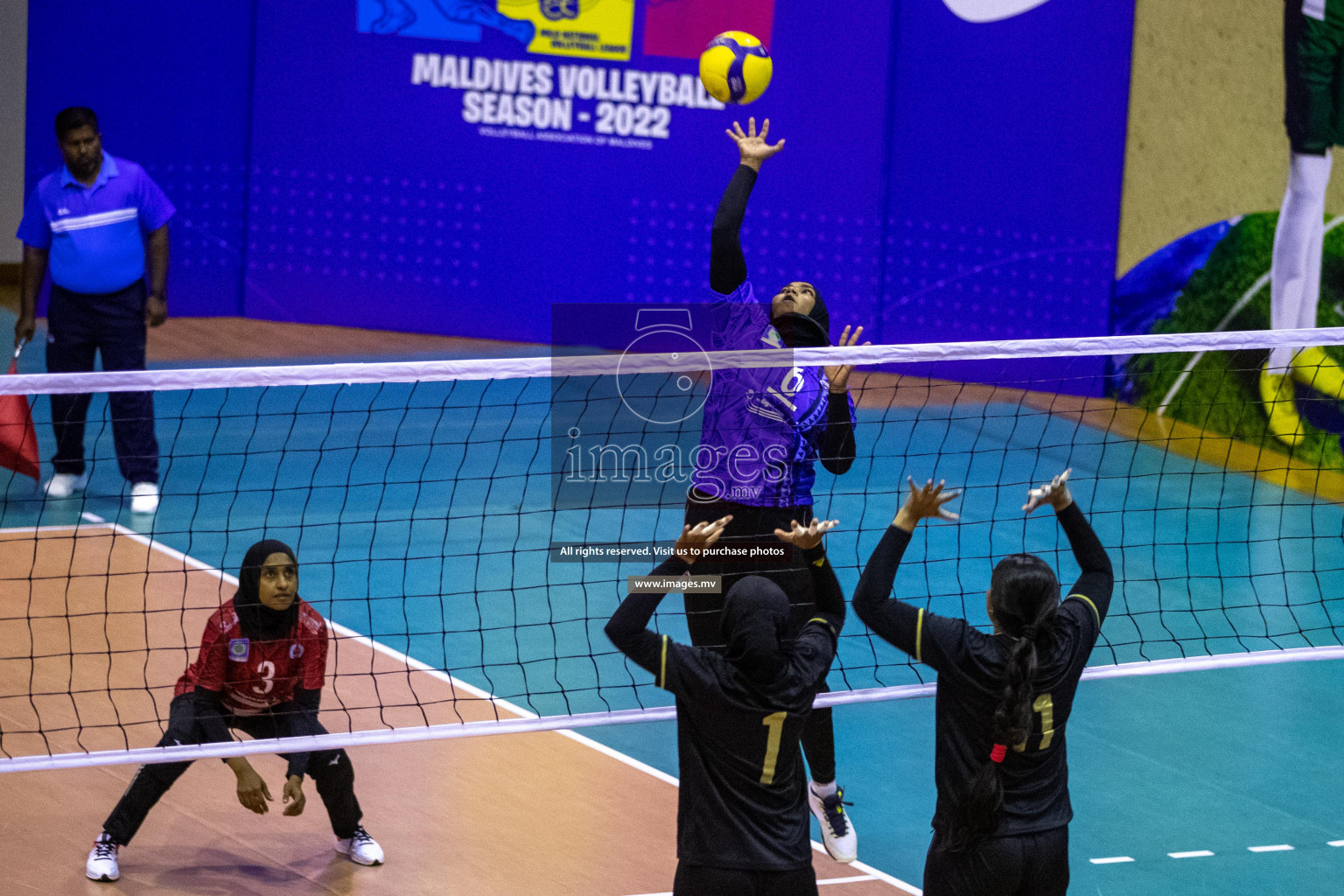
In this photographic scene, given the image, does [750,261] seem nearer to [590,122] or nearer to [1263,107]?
[590,122]

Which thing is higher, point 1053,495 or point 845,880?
point 1053,495

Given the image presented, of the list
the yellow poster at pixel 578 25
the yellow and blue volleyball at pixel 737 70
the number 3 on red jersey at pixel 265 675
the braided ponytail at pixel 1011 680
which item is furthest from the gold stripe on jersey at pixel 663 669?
the yellow poster at pixel 578 25

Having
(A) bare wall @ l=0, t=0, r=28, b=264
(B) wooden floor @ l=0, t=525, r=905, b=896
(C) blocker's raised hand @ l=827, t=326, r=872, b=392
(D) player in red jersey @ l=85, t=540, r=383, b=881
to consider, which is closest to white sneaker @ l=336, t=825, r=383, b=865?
(B) wooden floor @ l=0, t=525, r=905, b=896

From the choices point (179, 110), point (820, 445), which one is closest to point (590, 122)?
point (179, 110)

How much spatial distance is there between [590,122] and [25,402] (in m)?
6.25

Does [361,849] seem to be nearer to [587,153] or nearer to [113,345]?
[113,345]

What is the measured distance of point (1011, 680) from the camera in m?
3.84

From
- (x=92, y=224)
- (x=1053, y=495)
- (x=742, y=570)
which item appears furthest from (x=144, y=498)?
(x=1053, y=495)

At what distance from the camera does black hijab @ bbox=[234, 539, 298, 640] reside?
4.97 metres

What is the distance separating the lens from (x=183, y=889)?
487 cm

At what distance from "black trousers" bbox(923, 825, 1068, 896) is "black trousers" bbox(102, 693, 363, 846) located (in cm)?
208

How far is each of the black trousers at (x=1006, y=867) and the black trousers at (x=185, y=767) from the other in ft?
6.82

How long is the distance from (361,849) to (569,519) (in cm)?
408

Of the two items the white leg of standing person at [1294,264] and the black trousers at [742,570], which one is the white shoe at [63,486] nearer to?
the black trousers at [742,570]
